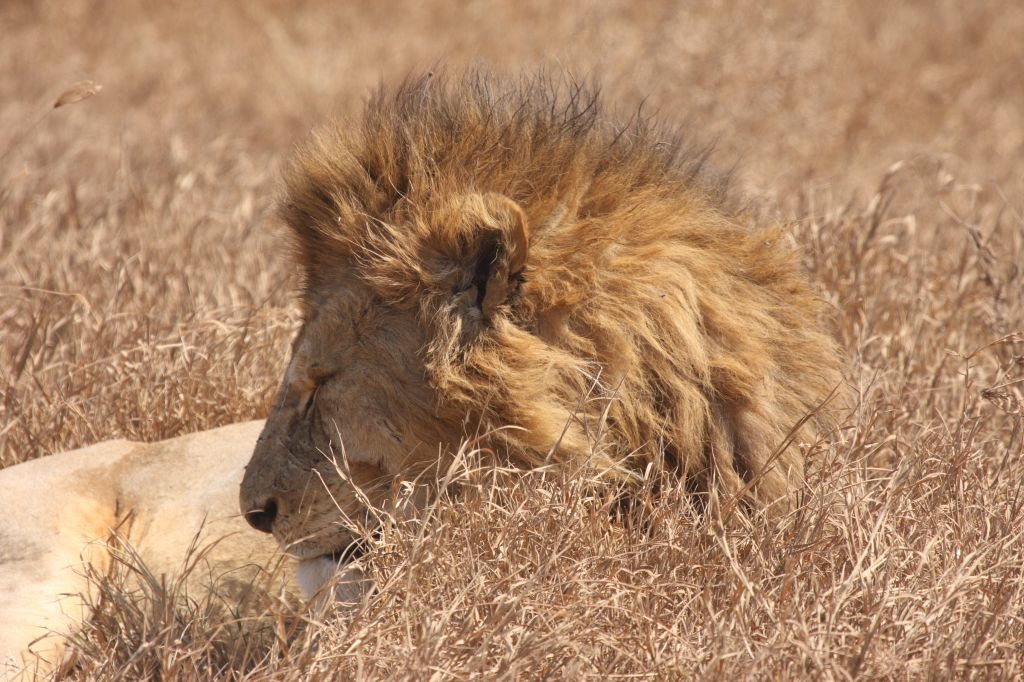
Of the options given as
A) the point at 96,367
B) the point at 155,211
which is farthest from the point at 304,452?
the point at 155,211

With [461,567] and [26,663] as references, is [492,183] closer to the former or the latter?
[461,567]

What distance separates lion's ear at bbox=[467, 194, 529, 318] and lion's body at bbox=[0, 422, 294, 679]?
76 centimetres

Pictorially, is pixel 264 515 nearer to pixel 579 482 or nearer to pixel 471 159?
pixel 579 482

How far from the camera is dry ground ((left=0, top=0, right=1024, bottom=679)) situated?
6.80 ft

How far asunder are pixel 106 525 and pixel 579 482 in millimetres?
1220

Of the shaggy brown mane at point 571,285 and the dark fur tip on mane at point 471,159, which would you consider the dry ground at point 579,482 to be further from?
the dark fur tip on mane at point 471,159

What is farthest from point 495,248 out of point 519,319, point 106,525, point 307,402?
point 106,525

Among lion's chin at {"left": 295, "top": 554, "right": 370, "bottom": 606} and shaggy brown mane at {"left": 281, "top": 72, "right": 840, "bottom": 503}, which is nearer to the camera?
shaggy brown mane at {"left": 281, "top": 72, "right": 840, "bottom": 503}

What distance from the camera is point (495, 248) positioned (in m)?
2.22

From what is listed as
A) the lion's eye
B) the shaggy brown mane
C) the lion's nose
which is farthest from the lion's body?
the shaggy brown mane

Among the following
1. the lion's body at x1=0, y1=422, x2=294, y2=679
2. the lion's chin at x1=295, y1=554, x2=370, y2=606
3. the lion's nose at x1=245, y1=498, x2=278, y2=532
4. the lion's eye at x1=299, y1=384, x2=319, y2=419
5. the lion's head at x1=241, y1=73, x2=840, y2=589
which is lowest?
the lion's body at x1=0, y1=422, x2=294, y2=679

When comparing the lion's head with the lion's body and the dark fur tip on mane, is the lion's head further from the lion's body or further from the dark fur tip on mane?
the lion's body

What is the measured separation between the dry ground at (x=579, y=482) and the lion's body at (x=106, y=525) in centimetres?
13

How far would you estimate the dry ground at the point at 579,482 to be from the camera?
2.07m
